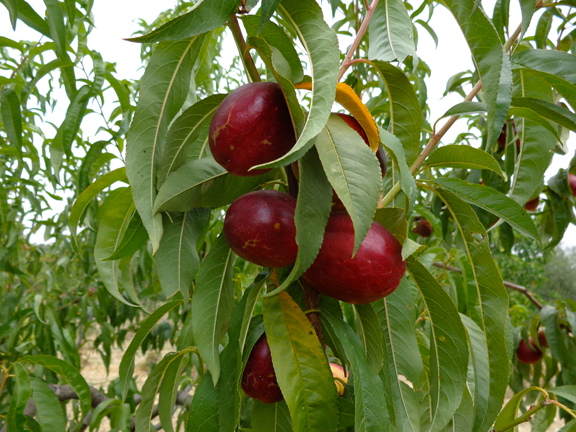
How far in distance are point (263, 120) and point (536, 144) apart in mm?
697

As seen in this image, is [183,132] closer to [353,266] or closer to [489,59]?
[353,266]

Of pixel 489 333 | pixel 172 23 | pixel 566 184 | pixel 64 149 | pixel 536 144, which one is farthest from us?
pixel 566 184

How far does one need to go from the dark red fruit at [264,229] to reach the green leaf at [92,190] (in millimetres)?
240

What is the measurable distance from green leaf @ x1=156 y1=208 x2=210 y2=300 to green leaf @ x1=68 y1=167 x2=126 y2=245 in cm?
14

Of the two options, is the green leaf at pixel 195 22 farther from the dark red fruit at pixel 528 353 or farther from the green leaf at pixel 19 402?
the dark red fruit at pixel 528 353

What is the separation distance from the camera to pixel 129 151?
21.4 inches

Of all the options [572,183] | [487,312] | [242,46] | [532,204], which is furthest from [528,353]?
[242,46]

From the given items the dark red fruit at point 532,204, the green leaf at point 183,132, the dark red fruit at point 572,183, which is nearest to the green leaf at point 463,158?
the green leaf at point 183,132

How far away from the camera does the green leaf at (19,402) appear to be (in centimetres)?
100

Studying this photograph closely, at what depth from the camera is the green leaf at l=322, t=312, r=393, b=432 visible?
498 mm

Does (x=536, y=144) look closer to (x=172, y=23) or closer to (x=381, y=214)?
(x=381, y=214)

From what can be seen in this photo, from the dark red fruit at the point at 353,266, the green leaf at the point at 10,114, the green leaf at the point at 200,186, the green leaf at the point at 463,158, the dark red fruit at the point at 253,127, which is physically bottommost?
the dark red fruit at the point at 353,266

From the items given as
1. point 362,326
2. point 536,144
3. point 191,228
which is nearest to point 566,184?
point 536,144

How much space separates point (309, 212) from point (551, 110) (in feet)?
1.45
